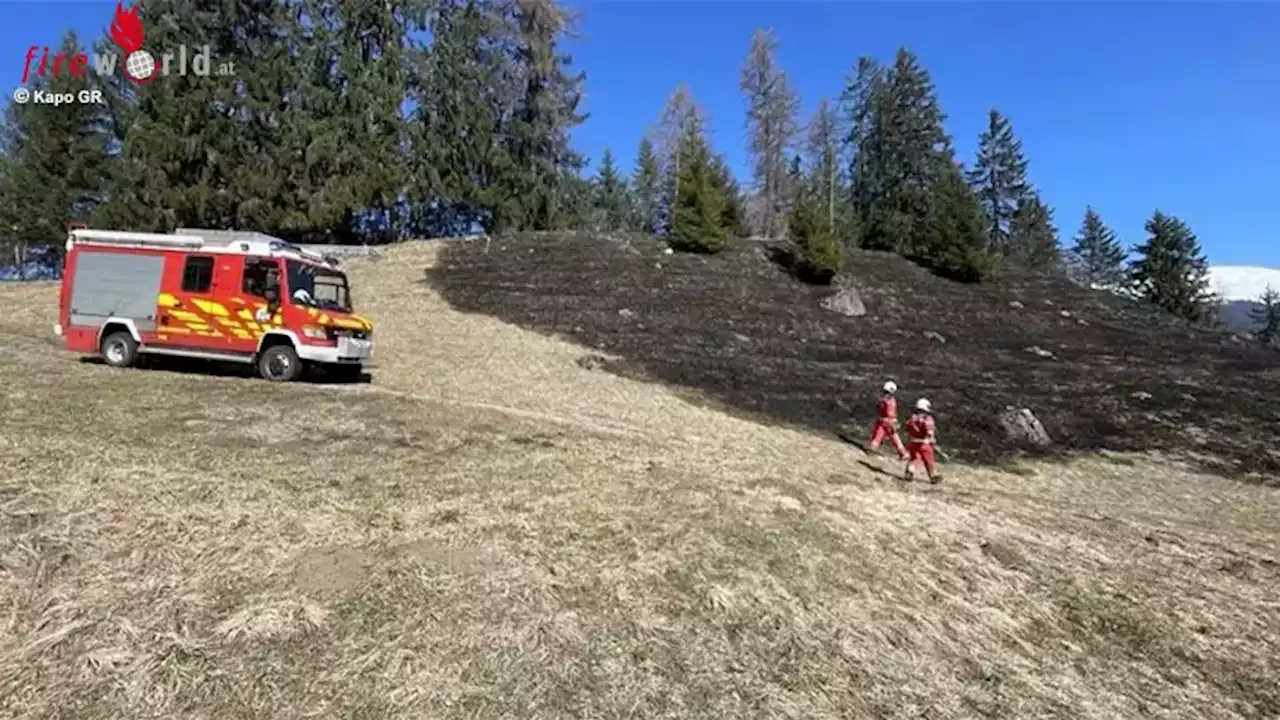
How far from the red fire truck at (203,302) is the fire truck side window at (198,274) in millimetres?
17

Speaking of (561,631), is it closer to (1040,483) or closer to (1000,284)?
(1040,483)

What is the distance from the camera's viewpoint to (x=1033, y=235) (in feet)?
210

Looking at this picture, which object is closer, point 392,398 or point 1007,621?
point 1007,621

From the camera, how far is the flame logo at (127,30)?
31422mm

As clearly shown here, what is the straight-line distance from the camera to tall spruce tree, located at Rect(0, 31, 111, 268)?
33.1 m

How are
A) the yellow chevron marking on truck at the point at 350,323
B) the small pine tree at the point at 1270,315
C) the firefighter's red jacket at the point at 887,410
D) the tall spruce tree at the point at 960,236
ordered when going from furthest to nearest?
the small pine tree at the point at 1270,315
the tall spruce tree at the point at 960,236
the yellow chevron marking on truck at the point at 350,323
the firefighter's red jacket at the point at 887,410

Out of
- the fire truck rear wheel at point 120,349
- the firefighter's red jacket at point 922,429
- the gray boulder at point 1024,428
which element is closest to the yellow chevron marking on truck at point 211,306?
the fire truck rear wheel at point 120,349

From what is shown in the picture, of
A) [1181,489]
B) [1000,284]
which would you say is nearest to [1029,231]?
[1000,284]

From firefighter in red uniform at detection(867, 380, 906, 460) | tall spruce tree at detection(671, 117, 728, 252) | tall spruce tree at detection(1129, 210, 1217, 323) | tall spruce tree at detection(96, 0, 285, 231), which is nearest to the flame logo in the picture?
tall spruce tree at detection(96, 0, 285, 231)

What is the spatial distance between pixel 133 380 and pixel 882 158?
50.8m

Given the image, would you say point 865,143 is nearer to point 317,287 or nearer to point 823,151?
point 823,151

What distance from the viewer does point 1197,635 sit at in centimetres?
686

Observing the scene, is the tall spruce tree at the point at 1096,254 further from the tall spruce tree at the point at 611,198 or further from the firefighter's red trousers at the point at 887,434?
the firefighter's red trousers at the point at 887,434

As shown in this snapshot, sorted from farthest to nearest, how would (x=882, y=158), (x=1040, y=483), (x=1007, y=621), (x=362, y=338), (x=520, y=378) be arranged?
(x=882, y=158)
(x=520, y=378)
(x=362, y=338)
(x=1040, y=483)
(x=1007, y=621)
